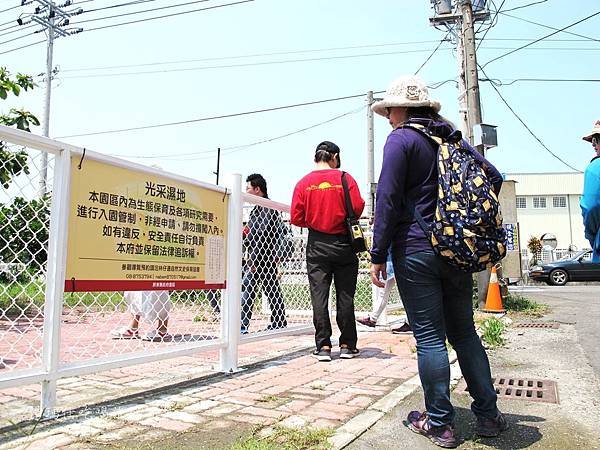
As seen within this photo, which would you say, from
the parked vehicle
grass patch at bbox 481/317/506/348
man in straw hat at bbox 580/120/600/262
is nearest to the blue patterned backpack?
man in straw hat at bbox 580/120/600/262

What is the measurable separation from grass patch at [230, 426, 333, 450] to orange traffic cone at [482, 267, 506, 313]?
22.1ft

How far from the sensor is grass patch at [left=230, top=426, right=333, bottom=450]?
7.50ft

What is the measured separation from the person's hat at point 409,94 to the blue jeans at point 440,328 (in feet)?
2.60

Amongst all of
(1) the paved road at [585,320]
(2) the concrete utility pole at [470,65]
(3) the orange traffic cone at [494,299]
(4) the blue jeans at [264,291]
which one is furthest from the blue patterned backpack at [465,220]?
(2) the concrete utility pole at [470,65]

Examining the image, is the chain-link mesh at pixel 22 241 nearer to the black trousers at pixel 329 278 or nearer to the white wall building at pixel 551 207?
the black trousers at pixel 329 278

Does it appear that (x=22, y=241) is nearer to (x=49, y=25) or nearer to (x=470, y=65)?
(x=470, y=65)

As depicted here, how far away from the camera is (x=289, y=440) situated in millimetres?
2381

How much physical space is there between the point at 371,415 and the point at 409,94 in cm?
173

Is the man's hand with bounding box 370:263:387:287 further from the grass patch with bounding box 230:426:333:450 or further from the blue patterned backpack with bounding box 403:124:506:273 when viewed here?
the grass patch with bounding box 230:426:333:450

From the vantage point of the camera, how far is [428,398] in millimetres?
2482

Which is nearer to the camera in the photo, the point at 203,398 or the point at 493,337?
the point at 203,398

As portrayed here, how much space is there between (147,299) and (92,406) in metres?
1.69

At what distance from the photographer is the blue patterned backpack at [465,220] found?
2.34 meters

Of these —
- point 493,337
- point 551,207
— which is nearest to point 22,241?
point 493,337
